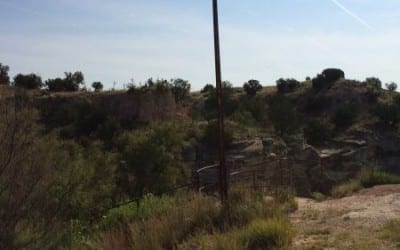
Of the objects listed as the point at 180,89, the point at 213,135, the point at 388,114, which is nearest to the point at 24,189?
the point at 213,135

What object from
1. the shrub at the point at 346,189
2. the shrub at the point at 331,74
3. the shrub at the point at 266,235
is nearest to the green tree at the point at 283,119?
the shrub at the point at 331,74

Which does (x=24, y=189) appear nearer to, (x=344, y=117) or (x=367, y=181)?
(x=367, y=181)

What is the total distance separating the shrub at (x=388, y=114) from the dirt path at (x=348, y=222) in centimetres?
4995

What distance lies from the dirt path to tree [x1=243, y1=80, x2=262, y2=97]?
249 feet

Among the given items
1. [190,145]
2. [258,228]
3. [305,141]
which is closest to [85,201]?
[258,228]

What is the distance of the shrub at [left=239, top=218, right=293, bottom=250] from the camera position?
884 cm

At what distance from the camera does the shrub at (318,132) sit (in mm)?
59344

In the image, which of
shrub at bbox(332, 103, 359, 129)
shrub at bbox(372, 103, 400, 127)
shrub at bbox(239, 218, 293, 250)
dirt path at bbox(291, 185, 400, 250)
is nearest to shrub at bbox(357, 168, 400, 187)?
dirt path at bbox(291, 185, 400, 250)

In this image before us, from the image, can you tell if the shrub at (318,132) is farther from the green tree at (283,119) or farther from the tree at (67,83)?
the tree at (67,83)

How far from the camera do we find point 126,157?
145 ft

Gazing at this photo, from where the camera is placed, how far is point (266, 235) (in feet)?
29.7

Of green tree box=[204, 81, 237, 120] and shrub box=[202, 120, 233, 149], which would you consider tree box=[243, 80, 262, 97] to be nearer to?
green tree box=[204, 81, 237, 120]

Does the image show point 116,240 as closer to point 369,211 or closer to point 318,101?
point 369,211

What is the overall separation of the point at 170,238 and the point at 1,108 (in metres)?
5.08
